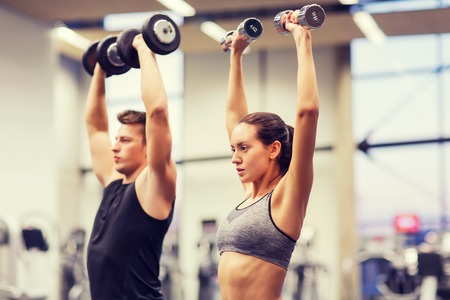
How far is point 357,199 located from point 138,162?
6643 mm

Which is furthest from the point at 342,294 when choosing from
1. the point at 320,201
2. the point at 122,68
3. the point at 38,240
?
the point at 122,68

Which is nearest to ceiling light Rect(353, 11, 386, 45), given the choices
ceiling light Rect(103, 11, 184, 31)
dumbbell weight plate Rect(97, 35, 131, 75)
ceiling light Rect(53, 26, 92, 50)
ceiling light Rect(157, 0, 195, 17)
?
ceiling light Rect(157, 0, 195, 17)

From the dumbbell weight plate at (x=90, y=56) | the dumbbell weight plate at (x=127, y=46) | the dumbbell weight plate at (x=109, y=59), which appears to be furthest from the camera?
the dumbbell weight plate at (x=90, y=56)

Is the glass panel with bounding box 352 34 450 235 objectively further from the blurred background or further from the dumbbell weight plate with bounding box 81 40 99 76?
the dumbbell weight plate with bounding box 81 40 99 76

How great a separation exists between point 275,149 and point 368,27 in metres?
5.73

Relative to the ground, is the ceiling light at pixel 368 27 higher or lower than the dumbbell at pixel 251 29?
higher

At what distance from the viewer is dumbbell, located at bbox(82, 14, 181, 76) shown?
107 inches

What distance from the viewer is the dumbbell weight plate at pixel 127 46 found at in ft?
9.34

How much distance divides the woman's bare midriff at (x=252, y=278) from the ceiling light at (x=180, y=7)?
488 centimetres

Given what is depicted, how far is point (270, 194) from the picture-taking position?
232 centimetres

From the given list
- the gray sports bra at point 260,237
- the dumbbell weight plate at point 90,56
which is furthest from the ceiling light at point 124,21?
the gray sports bra at point 260,237

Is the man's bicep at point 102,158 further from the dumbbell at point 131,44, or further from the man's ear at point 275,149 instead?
the man's ear at point 275,149

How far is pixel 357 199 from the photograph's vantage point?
9203 millimetres

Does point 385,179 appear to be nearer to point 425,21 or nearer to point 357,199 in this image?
point 357,199
